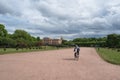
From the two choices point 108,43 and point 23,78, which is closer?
point 23,78

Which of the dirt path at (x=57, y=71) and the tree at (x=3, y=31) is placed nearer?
the dirt path at (x=57, y=71)

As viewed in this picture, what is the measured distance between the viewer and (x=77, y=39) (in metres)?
166

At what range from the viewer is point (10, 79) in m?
10.0

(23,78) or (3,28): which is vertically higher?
(3,28)

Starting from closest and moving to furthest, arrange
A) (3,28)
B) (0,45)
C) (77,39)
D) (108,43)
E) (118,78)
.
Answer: (118,78) → (0,45) → (3,28) → (108,43) → (77,39)

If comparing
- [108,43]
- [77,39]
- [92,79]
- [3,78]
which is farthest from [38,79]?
[77,39]

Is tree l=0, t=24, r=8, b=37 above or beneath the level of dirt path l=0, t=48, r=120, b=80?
above

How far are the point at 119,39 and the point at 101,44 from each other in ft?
48.0

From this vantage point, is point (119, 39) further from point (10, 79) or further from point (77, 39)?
point (10, 79)

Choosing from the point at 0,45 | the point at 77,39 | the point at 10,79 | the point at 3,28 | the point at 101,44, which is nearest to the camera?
the point at 10,79

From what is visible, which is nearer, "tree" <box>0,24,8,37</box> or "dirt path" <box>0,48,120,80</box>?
"dirt path" <box>0,48,120,80</box>

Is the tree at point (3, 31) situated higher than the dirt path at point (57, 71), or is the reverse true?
the tree at point (3, 31)

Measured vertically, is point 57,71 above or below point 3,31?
below

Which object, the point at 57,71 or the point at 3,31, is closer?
the point at 57,71
